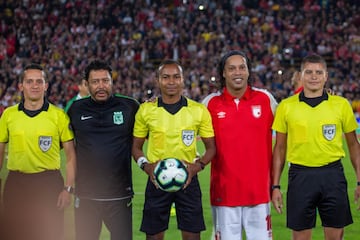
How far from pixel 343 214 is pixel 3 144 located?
3.01 m

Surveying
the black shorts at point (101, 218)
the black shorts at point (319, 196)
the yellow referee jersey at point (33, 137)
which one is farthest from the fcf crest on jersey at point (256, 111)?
the yellow referee jersey at point (33, 137)

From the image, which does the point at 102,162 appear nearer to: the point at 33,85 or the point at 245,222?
the point at 33,85

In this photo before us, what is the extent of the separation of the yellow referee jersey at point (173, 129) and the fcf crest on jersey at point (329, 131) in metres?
0.96

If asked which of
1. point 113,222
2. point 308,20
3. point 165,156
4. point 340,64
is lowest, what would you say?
point 113,222

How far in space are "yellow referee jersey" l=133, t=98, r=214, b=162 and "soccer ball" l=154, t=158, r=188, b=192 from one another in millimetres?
162

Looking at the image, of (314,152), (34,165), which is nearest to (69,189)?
(34,165)

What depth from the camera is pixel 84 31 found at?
28.8 metres

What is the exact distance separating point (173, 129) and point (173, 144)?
127mm

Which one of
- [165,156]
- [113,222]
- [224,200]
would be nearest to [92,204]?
[113,222]

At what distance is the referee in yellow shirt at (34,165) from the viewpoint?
19.2 ft

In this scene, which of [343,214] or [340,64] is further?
[340,64]

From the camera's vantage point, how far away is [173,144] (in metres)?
5.70

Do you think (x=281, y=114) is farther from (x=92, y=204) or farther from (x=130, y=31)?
(x=130, y=31)

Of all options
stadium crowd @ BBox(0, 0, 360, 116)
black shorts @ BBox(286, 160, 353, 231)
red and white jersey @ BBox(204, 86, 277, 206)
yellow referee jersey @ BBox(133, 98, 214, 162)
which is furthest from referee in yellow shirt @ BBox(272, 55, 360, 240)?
stadium crowd @ BBox(0, 0, 360, 116)
